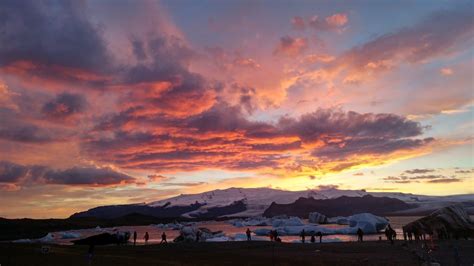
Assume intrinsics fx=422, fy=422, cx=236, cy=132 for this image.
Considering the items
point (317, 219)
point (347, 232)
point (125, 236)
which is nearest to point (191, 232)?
point (125, 236)

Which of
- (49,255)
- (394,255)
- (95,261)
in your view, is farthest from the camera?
(394,255)

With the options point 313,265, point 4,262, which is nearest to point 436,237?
point 313,265

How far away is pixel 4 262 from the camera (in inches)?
1257

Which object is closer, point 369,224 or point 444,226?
point 444,226

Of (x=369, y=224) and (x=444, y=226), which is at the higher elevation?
(x=369, y=224)

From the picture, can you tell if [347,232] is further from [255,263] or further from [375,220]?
[255,263]

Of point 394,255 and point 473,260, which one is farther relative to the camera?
point 394,255

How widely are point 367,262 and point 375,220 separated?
72.4 meters

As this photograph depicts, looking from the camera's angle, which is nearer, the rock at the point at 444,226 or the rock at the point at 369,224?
the rock at the point at 444,226

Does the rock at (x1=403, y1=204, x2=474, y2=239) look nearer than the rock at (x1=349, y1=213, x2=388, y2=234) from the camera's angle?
Yes

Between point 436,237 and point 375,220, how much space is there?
4075 cm

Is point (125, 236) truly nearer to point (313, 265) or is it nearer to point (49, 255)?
point (49, 255)

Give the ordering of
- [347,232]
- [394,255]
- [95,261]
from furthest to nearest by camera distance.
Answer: [347,232] → [394,255] → [95,261]

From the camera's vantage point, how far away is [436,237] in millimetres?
62875
